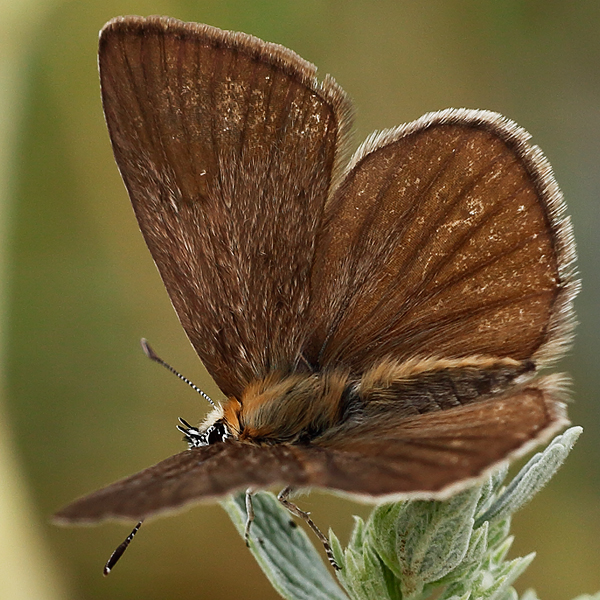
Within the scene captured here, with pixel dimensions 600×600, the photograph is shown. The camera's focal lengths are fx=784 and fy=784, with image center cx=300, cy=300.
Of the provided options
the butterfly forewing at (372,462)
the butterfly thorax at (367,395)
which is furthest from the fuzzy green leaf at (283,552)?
the butterfly forewing at (372,462)

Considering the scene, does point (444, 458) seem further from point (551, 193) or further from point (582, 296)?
point (582, 296)

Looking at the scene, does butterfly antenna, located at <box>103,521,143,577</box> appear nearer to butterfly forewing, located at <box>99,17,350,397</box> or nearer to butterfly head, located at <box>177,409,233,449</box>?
butterfly head, located at <box>177,409,233,449</box>

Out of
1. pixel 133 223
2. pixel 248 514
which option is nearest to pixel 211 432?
pixel 248 514

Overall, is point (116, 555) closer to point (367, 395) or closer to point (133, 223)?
point (367, 395)

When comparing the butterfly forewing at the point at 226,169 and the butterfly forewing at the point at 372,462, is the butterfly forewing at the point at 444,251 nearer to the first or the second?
the butterfly forewing at the point at 226,169

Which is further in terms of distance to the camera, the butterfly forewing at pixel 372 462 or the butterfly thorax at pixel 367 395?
the butterfly thorax at pixel 367 395
